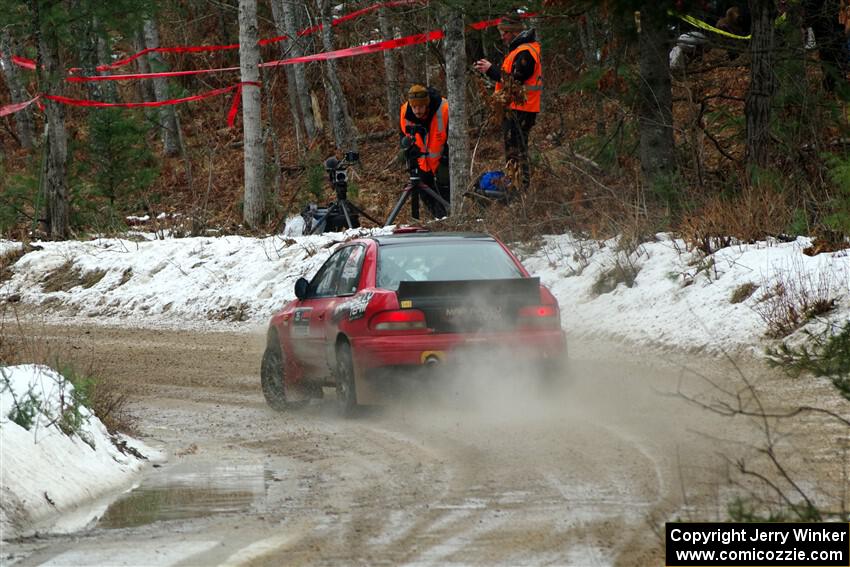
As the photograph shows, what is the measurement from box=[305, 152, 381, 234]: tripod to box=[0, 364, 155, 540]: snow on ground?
12.3m

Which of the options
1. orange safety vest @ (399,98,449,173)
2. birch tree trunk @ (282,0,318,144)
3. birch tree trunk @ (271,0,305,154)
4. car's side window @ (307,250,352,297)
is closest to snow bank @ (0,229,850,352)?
orange safety vest @ (399,98,449,173)

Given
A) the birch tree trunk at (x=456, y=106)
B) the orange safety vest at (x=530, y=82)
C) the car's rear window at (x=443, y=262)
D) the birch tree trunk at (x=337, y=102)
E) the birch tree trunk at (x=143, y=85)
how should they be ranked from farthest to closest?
the birch tree trunk at (x=143, y=85) → the birch tree trunk at (x=337, y=102) → the birch tree trunk at (x=456, y=106) → the orange safety vest at (x=530, y=82) → the car's rear window at (x=443, y=262)

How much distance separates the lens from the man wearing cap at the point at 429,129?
20141mm

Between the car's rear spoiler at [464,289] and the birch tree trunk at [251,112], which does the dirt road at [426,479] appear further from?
the birch tree trunk at [251,112]

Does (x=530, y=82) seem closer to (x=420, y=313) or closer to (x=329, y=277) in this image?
(x=329, y=277)

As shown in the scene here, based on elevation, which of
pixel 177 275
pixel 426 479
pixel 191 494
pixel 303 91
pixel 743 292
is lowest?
pixel 177 275

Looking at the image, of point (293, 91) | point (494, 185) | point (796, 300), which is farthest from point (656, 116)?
point (293, 91)

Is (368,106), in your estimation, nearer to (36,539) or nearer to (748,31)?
(748,31)

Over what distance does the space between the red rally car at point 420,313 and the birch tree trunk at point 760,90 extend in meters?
6.23

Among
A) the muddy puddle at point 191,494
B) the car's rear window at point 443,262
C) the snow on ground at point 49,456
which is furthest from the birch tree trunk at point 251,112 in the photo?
the muddy puddle at point 191,494

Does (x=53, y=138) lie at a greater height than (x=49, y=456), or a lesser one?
greater

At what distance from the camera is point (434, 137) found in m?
20.2

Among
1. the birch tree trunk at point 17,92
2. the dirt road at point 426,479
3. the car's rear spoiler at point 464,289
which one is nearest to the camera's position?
the dirt road at point 426,479

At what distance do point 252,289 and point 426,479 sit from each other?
41.4 feet
